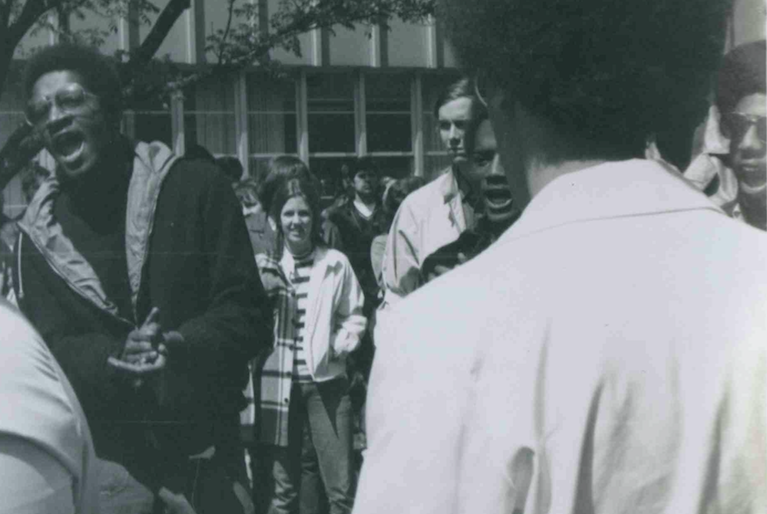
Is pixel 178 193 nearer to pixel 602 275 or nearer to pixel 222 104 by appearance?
pixel 602 275

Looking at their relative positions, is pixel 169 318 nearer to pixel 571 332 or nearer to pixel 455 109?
pixel 455 109

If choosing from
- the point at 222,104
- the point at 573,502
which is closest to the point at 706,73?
the point at 573,502

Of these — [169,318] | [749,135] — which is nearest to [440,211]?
[169,318]

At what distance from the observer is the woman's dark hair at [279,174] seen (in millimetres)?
5449

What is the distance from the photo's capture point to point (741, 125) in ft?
9.09

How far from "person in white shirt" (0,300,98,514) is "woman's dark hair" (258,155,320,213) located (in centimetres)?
391

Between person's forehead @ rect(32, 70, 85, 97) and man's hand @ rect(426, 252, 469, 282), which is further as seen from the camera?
person's forehead @ rect(32, 70, 85, 97)

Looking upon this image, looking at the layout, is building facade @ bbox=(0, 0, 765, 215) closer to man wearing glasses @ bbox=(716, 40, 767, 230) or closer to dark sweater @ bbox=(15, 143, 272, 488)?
dark sweater @ bbox=(15, 143, 272, 488)

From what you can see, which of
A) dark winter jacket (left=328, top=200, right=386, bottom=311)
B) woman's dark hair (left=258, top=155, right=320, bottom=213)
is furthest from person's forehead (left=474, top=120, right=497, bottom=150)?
dark winter jacket (left=328, top=200, right=386, bottom=311)

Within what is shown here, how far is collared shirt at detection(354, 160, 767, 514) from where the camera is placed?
1135mm

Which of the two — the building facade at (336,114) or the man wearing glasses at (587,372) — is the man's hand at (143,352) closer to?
the man wearing glasses at (587,372)

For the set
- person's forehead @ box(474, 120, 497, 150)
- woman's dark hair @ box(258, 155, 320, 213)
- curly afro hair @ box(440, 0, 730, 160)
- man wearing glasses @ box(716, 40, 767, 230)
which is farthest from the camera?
woman's dark hair @ box(258, 155, 320, 213)

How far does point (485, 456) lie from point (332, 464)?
4275 mm

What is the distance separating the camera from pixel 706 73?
1.36 m
